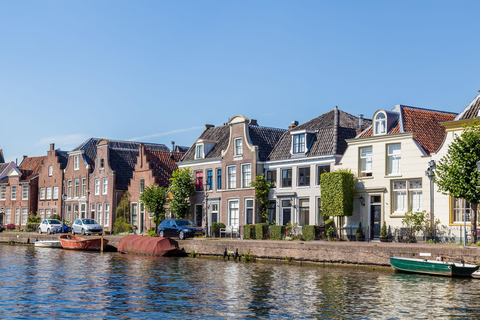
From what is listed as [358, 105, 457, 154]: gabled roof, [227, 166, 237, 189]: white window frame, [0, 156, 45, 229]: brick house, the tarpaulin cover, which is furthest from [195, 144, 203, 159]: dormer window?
[0, 156, 45, 229]: brick house

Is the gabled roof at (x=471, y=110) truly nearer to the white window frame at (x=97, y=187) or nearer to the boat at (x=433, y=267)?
the boat at (x=433, y=267)

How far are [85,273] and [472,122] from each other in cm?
2368

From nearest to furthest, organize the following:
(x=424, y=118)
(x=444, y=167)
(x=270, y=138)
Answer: (x=444, y=167), (x=424, y=118), (x=270, y=138)

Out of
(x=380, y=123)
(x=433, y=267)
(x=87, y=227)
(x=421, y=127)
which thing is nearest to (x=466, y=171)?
(x=433, y=267)

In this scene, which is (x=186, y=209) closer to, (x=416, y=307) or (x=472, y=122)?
(x=472, y=122)

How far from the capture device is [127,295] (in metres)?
26.5

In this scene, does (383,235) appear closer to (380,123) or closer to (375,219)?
(375,219)

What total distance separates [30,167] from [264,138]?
5029cm

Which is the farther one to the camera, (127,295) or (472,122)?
(472,122)

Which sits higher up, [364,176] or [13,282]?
[364,176]

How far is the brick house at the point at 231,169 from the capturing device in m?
55.8

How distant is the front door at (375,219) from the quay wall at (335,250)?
4.98 m

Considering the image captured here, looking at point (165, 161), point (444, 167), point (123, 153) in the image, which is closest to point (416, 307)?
point (444, 167)

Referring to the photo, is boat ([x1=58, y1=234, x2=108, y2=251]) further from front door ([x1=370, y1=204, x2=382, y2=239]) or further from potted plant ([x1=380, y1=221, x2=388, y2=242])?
potted plant ([x1=380, y1=221, x2=388, y2=242])
